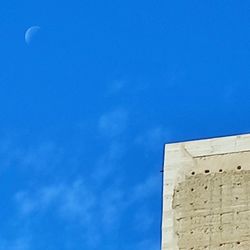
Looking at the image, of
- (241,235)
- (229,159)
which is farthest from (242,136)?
(241,235)

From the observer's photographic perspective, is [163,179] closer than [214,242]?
No

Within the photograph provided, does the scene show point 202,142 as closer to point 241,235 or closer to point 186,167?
point 186,167

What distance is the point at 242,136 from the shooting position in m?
17.9

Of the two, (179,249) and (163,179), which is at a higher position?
(163,179)

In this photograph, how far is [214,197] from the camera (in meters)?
17.5

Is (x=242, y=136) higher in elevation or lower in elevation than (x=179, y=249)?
higher

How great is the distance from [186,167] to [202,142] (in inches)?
20.4

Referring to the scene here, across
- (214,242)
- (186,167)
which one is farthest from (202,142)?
(214,242)

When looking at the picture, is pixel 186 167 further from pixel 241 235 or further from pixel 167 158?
pixel 241 235

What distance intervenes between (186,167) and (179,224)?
3.53 feet

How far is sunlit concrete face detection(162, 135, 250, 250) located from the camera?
675 inches

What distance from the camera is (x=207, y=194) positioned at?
17625 millimetres

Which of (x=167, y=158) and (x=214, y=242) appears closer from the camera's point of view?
(x=214, y=242)

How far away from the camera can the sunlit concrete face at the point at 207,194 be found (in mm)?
17141
